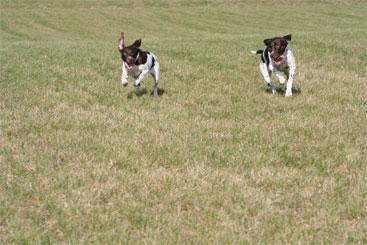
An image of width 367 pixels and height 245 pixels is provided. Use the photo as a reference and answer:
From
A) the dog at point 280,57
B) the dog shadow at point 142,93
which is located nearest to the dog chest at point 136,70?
the dog shadow at point 142,93

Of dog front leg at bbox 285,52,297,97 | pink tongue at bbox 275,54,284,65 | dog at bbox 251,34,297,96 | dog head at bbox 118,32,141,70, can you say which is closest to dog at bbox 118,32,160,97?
dog head at bbox 118,32,141,70

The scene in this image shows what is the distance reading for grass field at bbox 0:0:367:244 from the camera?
3.97m

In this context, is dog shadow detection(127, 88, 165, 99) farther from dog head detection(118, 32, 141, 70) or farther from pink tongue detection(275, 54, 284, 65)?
pink tongue detection(275, 54, 284, 65)

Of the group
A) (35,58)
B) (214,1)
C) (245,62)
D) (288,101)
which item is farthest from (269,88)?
(214,1)

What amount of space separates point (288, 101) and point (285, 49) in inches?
46.1

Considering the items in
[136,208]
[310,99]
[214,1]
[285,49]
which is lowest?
[136,208]

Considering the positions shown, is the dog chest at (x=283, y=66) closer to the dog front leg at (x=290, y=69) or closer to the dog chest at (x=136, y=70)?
the dog front leg at (x=290, y=69)

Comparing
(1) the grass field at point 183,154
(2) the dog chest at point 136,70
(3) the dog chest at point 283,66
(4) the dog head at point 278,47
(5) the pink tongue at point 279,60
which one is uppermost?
(4) the dog head at point 278,47

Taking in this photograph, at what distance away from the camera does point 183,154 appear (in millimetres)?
5727

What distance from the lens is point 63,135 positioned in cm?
646

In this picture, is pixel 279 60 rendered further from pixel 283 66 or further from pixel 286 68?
pixel 286 68

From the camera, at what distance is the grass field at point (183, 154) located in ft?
13.0

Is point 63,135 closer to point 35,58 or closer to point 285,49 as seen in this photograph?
point 285,49

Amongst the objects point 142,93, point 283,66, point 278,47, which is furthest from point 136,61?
point 283,66
